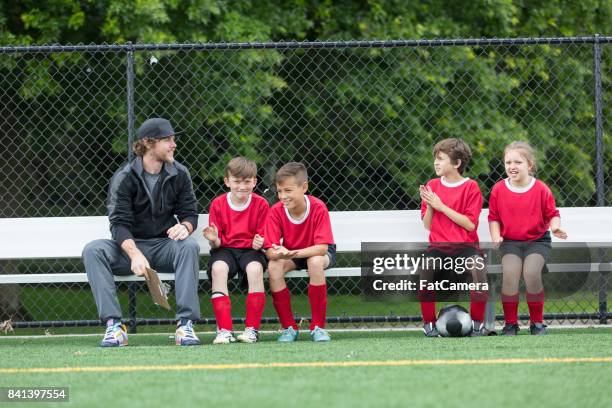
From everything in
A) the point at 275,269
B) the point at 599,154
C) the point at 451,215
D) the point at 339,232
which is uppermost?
the point at 599,154

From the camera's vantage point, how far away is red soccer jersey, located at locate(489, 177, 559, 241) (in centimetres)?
668

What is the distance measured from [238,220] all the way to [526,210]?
182cm

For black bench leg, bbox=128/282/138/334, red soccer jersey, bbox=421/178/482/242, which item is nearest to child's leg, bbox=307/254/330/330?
red soccer jersey, bbox=421/178/482/242

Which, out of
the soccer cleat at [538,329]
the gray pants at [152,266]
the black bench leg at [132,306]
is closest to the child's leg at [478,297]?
the soccer cleat at [538,329]

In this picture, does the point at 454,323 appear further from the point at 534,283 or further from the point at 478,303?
the point at 534,283

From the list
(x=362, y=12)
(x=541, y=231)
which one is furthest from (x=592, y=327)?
(x=362, y=12)

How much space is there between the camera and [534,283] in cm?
665

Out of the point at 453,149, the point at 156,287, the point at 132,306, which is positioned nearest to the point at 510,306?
the point at 453,149

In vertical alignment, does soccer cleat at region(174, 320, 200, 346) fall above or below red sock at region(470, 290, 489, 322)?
below

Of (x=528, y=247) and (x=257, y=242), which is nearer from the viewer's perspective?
(x=257, y=242)

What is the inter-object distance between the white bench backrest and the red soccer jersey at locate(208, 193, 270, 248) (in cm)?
35

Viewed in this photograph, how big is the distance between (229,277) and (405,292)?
4.06 ft

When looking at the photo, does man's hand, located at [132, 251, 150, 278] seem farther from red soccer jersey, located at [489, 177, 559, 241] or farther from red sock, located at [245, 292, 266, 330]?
red soccer jersey, located at [489, 177, 559, 241]

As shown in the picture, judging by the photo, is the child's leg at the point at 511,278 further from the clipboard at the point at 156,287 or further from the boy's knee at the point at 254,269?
the clipboard at the point at 156,287
